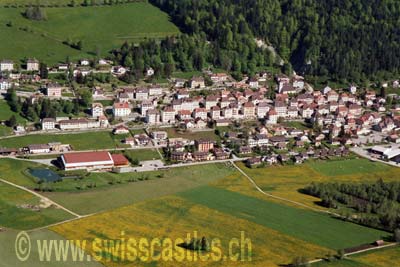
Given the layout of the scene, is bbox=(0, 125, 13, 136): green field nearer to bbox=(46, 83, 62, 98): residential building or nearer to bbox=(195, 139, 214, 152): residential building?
bbox=(46, 83, 62, 98): residential building

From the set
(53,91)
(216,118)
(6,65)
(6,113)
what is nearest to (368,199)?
(216,118)

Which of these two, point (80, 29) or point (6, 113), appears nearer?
point (6, 113)

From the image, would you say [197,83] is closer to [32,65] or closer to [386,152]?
[32,65]

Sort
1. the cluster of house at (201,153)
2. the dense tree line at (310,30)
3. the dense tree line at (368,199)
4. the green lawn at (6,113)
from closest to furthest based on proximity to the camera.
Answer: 1. the dense tree line at (368,199)
2. the cluster of house at (201,153)
3. the green lawn at (6,113)
4. the dense tree line at (310,30)

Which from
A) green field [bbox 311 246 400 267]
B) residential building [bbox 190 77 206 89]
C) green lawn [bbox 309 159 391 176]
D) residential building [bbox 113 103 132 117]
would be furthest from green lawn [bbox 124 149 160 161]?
green field [bbox 311 246 400 267]

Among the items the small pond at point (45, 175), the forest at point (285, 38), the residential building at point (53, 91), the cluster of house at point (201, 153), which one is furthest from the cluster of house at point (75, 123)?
the forest at point (285, 38)

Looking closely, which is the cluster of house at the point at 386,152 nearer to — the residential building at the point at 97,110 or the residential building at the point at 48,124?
the residential building at the point at 97,110

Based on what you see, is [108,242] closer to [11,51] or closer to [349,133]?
[349,133]
